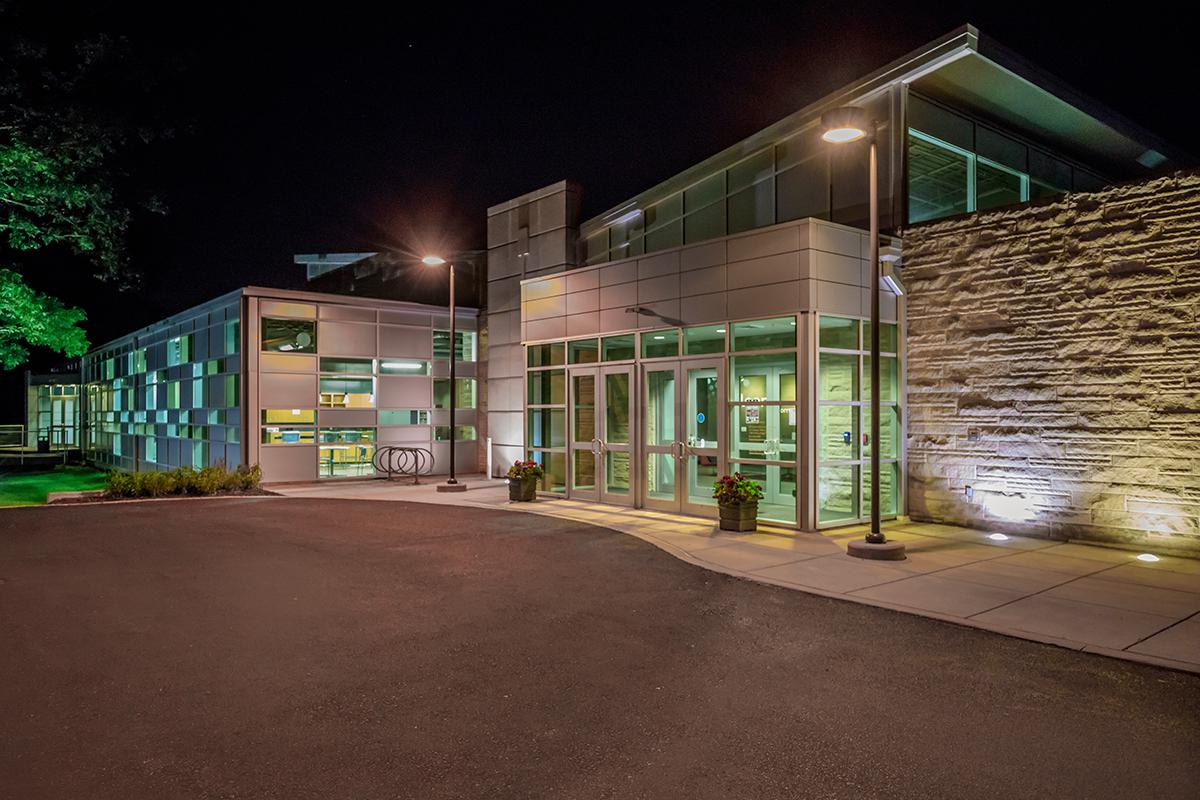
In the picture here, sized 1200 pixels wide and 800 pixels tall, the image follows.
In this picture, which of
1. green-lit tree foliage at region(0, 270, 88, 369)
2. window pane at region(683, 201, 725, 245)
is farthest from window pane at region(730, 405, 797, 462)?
green-lit tree foliage at region(0, 270, 88, 369)

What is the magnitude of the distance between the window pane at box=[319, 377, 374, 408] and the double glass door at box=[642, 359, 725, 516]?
11161mm

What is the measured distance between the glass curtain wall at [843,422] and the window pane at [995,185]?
3967 mm

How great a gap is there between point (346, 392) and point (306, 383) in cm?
124

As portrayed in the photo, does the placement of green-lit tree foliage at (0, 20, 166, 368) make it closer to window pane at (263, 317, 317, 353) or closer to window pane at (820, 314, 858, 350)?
window pane at (263, 317, 317, 353)

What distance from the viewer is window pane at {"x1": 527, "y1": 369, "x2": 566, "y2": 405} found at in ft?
55.7

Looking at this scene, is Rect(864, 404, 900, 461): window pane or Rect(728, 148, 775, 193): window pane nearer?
Rect(864, 404, 900, 461): window pane

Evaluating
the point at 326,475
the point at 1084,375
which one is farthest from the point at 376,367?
the point at 1084,375

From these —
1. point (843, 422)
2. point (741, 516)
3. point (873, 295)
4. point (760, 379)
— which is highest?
point (873, 295)

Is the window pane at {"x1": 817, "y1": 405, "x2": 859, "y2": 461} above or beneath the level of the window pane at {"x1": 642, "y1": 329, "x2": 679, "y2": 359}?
beneath

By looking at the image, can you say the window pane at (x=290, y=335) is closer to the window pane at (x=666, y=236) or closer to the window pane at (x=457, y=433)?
the window pane at (x=457, y=433)

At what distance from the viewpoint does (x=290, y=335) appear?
21.6 metres

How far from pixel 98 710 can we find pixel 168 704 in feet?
1.33

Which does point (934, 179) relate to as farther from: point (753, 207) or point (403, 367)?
point (403, 367)

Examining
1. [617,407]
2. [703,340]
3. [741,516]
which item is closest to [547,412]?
[617,407]
